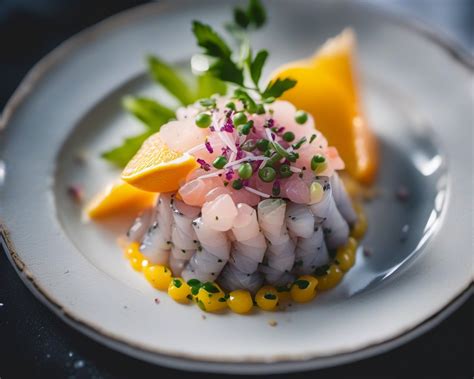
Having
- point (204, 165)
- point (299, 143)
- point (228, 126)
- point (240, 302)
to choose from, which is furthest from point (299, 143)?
point (240, 302)

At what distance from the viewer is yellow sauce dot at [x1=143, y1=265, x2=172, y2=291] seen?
9.82ft

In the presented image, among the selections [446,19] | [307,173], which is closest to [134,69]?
[307,173]

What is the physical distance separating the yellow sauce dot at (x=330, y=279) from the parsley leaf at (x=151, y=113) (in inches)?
47.1

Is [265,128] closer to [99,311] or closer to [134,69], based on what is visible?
[99,311]

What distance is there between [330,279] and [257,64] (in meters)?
1.04

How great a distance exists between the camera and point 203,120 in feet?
9.71

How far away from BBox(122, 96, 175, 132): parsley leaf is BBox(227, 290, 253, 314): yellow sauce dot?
1102 mm

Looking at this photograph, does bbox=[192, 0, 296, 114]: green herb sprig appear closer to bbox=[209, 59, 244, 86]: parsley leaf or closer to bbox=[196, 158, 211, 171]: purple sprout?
bbox=[209, 59, 244, 86]: parsley leaf

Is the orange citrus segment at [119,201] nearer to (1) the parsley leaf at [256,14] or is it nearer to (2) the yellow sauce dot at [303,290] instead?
(2) the yellow sauce dot at [303,290]

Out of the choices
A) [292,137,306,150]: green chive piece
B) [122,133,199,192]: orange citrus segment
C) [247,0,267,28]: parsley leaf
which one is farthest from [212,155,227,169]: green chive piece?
[247,0,267,28]: parsley leaf

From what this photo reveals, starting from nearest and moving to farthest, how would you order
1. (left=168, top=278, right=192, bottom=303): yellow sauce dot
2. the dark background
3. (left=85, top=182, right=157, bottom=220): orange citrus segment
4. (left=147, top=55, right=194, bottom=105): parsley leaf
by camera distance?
the dark background
(left=168, top=278, right=192, bottom=303): yellow sauce dot
(left=85, top=182, right=157, bottom=220): orange citrus segment
(left=147, top=55, right=194, bottom=105): parsley leaf

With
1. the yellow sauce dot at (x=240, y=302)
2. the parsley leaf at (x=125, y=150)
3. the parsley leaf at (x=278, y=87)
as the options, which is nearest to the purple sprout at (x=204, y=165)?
the parsley leaf at (x=278, y=87)

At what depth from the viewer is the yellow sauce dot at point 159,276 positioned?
299 centimetres

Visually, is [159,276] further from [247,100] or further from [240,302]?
[247,100]
